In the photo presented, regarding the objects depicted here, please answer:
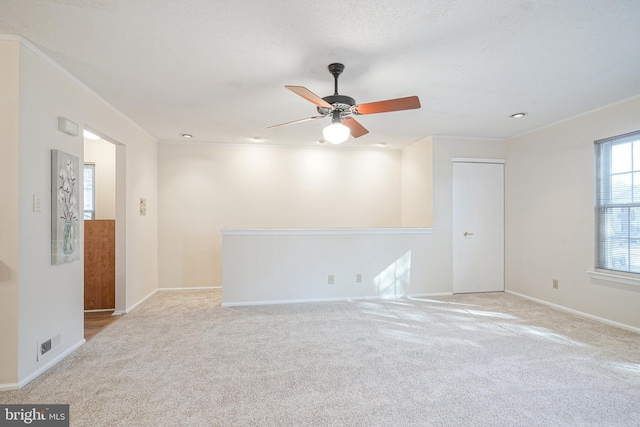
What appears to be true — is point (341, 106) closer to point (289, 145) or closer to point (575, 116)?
point (289, 145)

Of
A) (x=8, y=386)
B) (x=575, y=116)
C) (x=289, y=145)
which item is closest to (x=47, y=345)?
(x=8, y=386)

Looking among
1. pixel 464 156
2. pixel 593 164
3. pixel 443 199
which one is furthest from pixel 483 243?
pixel 593 164

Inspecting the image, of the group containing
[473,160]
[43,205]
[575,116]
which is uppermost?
[575,116]

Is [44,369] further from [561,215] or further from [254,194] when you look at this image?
[561,215]

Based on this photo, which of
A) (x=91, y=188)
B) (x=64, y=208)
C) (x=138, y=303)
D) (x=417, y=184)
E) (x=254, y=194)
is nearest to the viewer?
(x=64, y=208)

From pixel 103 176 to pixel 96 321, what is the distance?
89.2 inches

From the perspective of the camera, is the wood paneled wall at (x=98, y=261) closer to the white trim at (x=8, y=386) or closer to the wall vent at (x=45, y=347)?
the wall vent at (x=45, y=347)

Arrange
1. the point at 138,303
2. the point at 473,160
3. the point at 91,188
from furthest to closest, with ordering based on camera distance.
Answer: the point at 473,160 < the point at 91,188 < the point at 138,303

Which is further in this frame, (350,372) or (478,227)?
(478,227)

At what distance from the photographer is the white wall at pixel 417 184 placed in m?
5.26

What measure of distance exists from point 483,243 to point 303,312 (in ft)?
10.6

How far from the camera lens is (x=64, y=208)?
9.25 ft

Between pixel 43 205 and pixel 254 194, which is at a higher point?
pixel 254 194

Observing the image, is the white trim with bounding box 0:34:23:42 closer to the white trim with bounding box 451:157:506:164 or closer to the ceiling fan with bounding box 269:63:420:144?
the ceiling fan with bounding box 269:63:420:144
